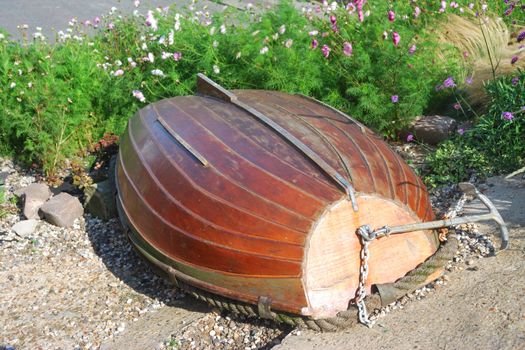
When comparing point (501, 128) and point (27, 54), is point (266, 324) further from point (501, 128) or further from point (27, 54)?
point (27, 54)

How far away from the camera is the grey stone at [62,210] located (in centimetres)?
421

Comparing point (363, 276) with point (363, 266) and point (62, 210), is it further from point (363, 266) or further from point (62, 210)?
point (62, 210)

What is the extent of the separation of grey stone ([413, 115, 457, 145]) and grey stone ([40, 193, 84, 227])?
2.71 meters

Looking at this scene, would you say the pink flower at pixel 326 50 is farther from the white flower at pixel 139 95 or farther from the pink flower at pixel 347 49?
the white flower at pixel 139 95

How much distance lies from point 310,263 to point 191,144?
102 cm

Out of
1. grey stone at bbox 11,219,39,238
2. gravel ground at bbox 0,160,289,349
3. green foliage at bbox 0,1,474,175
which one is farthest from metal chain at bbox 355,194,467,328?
grey stone at bbox 11,219,39,238

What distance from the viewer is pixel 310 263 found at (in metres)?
2.67

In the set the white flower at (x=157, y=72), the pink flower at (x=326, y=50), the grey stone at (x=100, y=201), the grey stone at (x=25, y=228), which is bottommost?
the grey stone at (x=25, y=228)

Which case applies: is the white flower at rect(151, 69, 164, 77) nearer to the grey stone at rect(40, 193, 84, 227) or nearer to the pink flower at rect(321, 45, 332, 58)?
the grey stone at rect(40, 193, 84, 227)

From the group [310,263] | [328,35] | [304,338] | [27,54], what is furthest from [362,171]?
[27,54]

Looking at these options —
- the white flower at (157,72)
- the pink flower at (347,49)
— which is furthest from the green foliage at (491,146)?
the white flower at (157,72)

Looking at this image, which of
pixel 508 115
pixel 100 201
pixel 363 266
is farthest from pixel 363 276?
pixel 100 201

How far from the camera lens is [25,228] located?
4.16 m

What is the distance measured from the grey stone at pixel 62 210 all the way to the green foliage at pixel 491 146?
255cm
